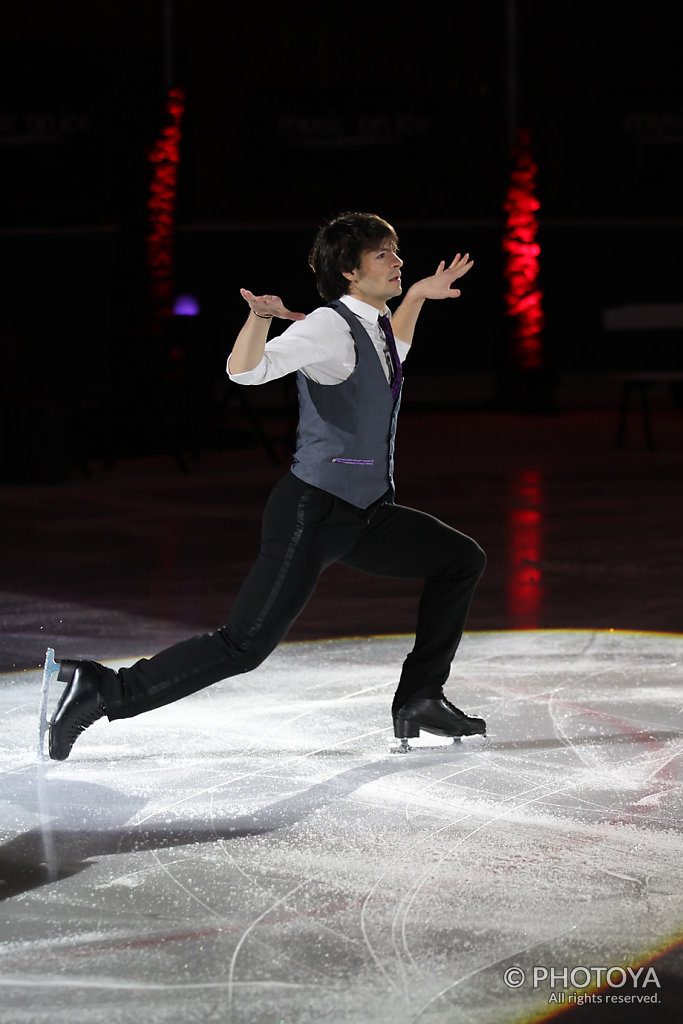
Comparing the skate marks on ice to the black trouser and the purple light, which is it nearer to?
the black trouser

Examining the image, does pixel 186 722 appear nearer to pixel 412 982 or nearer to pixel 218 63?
pixel 412 982

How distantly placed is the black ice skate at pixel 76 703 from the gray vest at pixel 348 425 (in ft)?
3.04

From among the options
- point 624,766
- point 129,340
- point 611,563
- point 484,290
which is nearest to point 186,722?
point 624,766

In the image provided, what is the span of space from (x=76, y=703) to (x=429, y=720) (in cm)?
122

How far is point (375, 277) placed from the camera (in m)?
5.66

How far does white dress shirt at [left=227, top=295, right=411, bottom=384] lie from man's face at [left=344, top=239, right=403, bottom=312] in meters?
0.03

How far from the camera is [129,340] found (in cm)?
1866

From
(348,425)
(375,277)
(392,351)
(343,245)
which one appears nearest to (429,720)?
(348,425)

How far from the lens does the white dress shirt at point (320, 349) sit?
5.32 m

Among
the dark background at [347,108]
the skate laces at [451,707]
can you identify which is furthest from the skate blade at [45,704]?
the dark background at [347,108]

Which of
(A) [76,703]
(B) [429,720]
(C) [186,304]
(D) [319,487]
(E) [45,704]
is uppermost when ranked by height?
(D) [319,487]

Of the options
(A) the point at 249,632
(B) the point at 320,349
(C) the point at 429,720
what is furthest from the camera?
(C) the point at 429,720

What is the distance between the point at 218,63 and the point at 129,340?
61.0 ft

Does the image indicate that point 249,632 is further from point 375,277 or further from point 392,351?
point 375,277
